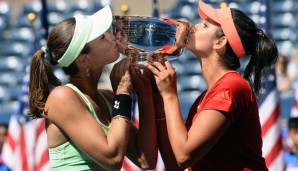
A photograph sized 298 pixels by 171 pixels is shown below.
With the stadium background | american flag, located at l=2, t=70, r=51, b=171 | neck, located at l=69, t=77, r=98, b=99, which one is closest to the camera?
neck, located at l=69, t=77, r=98, b=99

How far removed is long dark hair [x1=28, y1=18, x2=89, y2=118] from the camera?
3.50 meters

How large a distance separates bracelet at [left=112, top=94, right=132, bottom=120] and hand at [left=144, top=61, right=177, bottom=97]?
0.14 m

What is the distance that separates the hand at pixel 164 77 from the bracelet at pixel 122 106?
0.14 metres

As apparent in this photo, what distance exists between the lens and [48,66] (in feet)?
11.8

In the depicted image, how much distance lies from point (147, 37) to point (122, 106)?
1.04ft

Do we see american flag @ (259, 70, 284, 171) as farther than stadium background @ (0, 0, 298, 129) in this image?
No

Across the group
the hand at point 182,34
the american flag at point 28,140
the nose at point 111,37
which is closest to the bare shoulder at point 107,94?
the nose at point 111,37

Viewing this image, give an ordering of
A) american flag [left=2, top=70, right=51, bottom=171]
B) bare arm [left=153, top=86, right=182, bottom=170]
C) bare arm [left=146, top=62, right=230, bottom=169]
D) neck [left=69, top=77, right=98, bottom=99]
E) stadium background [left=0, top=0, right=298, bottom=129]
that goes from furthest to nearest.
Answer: stadium background [left=0, top=0, right=298, bottom=129], american flag [left=2, top=70, right=51, bottom=171], bare arm [left=153, top=86, right=182, bottom=170], neck [left=69, top=77, right=98, bottom=99], bare arm [left=146, top=62, right=230, bottom=169]

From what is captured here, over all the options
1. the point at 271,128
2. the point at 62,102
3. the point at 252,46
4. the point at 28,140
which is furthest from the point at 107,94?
the point at 28,140

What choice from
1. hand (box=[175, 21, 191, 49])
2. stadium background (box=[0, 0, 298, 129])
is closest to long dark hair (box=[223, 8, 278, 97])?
hand (box=[175, 21, 191, 49])

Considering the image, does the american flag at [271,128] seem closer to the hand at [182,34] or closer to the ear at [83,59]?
the hand at [182,34]

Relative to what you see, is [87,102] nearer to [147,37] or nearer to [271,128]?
[147,37]

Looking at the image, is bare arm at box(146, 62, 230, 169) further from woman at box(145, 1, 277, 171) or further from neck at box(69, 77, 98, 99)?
neck at box(69, 77, 98, 99)

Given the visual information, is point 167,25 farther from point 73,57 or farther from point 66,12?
point 66,12
